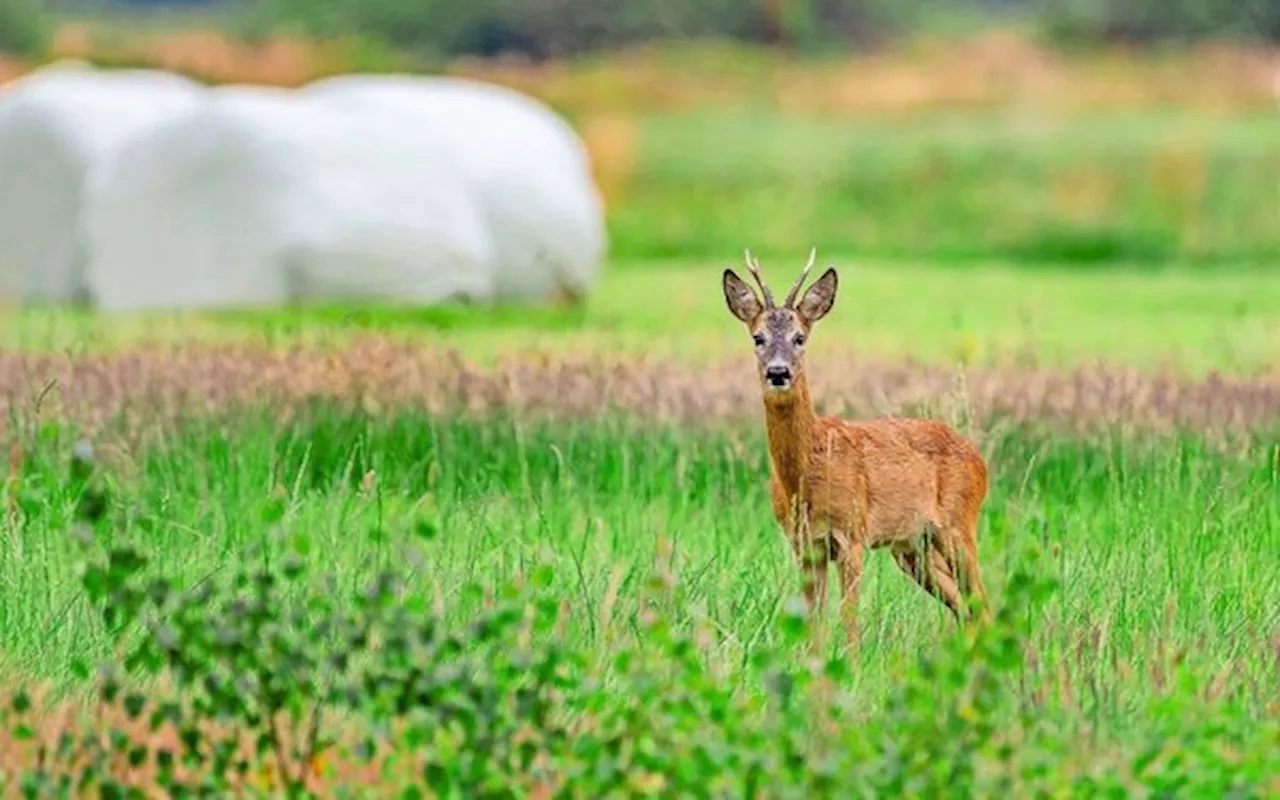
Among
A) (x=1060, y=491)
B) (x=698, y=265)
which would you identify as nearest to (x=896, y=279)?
(x=698, y=265)

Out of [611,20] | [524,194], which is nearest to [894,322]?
[524,194]

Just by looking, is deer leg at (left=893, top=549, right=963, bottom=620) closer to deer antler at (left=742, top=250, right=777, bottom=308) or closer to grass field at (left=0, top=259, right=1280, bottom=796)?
grass field at (left=0, top=259, right=1280, bottom=796)

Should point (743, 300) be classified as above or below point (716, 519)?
above

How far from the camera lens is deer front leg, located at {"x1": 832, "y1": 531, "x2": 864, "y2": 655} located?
803cm

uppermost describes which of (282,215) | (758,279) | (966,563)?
(758,279)

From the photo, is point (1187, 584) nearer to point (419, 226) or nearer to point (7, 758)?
point (7, 758)

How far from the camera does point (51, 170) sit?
23.3 meters

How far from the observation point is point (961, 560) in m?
8.97

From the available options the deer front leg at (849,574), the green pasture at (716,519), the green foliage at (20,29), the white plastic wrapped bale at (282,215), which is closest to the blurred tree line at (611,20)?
the green foliage at (20,29)

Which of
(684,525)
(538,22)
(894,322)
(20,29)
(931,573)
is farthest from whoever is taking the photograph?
(538,22)

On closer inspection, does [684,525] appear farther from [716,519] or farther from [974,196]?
[974,196]

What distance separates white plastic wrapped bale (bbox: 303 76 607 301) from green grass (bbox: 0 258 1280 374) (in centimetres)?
35

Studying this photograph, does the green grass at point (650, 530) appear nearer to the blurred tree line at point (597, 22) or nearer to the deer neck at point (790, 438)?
the deer neck at point (790, 438)

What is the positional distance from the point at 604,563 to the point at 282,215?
41.1ft
